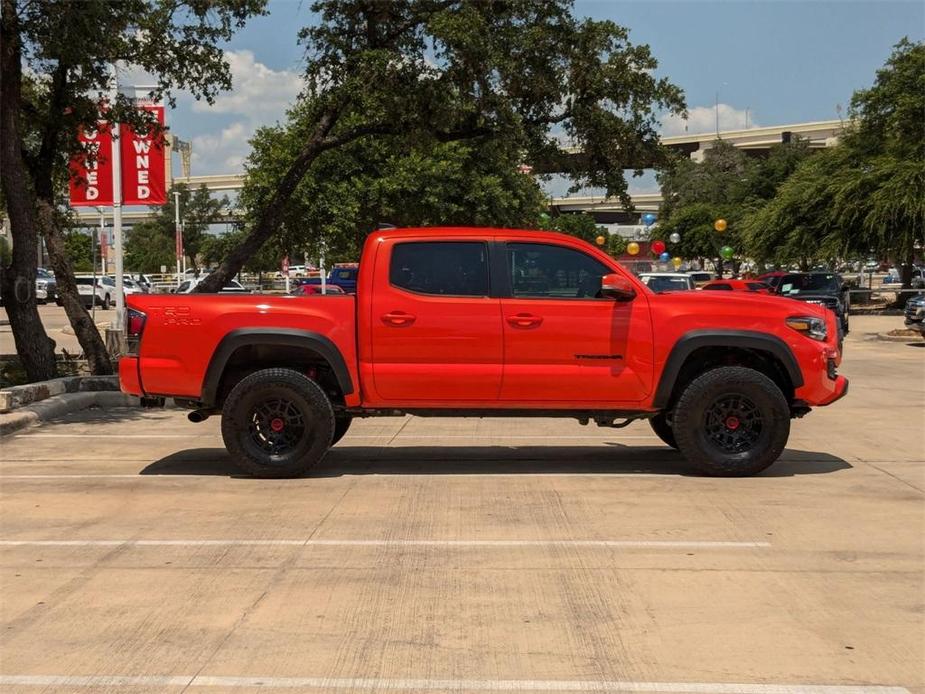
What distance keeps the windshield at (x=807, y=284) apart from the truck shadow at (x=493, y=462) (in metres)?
20.7

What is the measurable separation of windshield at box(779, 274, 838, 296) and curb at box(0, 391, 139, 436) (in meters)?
21.5

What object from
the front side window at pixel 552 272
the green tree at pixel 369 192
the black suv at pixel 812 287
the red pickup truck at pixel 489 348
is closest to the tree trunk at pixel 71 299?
the red pickup truck at pixel 489 348

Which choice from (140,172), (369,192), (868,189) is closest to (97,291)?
(369,192)

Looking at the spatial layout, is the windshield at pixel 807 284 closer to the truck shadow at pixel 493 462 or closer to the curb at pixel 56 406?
the truck shadow at pixel 493 462

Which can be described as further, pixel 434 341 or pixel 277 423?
pixel 277 423

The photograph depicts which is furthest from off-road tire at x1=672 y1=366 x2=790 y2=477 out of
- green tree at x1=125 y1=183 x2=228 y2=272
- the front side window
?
green tree at x1=125 y1=183 x2=228 y2=272

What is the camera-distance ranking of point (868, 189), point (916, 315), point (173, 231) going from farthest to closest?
point (173, 231), point (868, 189), point (916, 315)

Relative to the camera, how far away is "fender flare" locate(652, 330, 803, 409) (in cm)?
823

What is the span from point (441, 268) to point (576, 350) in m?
1.33

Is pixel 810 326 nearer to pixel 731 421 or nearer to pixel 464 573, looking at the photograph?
pixel 731 421

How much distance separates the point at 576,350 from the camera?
8266 millimetres

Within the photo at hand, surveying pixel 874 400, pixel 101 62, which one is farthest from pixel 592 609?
pixel 101 62

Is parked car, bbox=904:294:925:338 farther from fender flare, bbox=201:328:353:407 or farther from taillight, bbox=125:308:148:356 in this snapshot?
taillight, bbox=125:308:148:356

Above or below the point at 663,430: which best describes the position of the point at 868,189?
above
